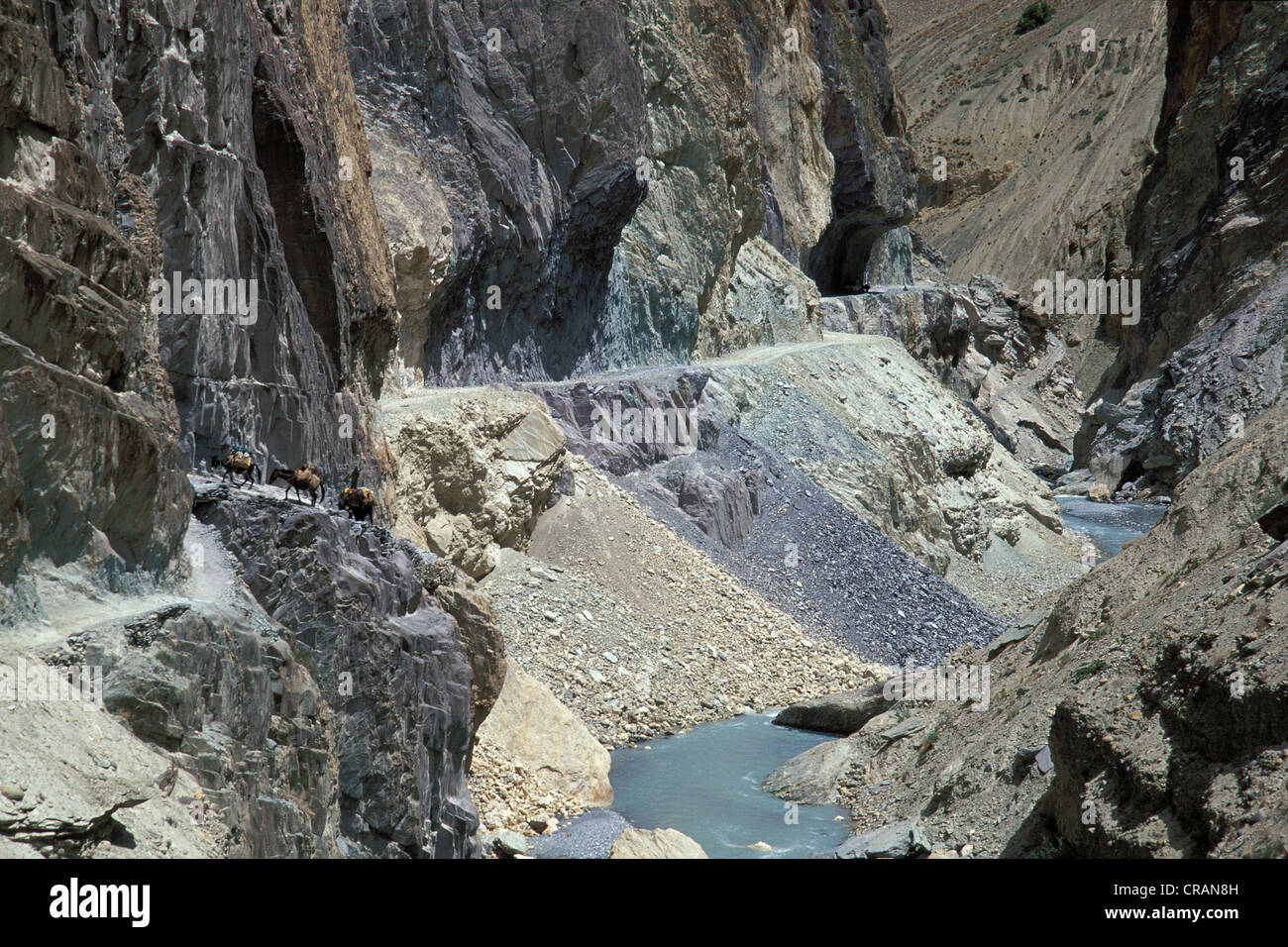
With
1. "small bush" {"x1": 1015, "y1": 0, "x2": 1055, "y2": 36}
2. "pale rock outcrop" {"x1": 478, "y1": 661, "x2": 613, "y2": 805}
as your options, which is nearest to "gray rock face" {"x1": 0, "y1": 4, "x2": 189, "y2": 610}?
"pale rock outcrop" {"x1": 478, "y1": 661, "x2": 613, "y2": 805}

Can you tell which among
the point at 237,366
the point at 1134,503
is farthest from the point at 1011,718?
the point at 1134,503

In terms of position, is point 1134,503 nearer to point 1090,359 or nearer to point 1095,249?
point 1090,359

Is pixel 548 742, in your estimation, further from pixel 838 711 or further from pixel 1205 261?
pixel 1205 261

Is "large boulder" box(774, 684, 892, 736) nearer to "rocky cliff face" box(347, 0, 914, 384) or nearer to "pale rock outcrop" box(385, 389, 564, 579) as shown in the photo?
"pale rock outcrop" box(385, 389, 564, 579)

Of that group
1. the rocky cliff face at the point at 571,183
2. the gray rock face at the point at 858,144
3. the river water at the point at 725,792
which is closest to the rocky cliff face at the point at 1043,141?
the gray rock face at the point at 858,144

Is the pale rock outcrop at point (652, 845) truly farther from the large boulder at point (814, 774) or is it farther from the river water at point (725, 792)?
the large boulder at point (814, 774)
